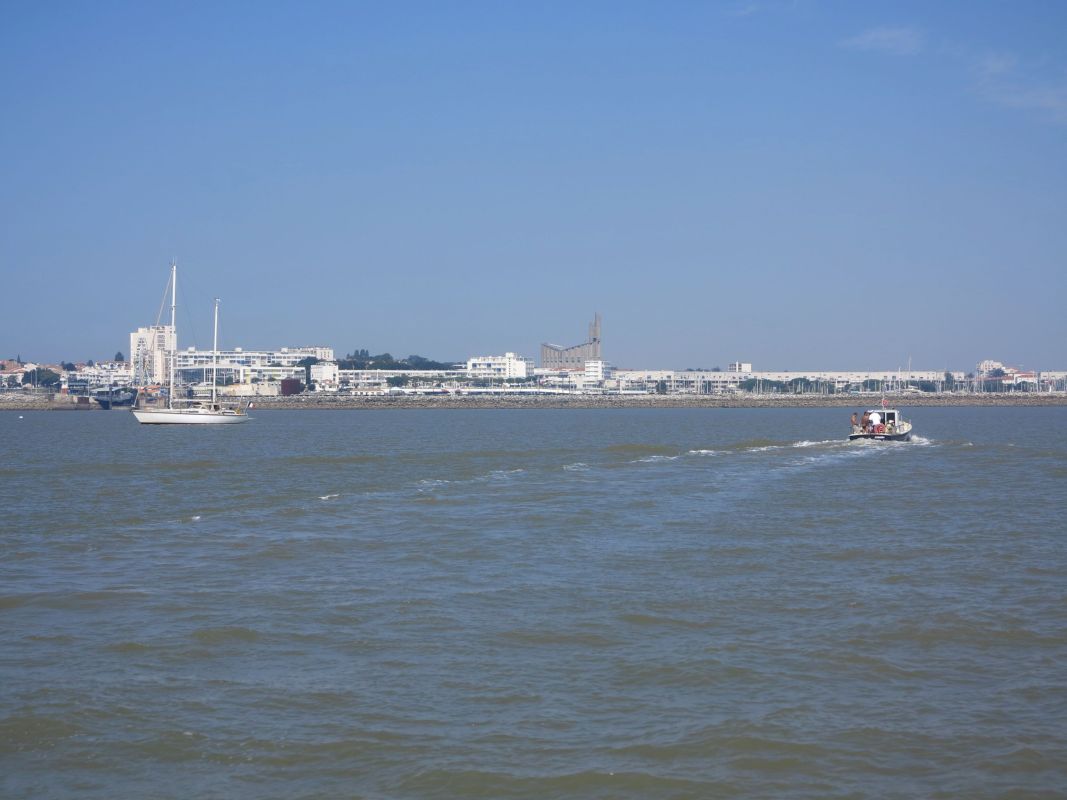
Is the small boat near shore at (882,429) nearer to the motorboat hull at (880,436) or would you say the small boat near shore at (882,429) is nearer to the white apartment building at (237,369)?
the motorboat hull at (880,436)

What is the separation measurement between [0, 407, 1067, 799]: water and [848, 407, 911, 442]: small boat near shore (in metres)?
25.4

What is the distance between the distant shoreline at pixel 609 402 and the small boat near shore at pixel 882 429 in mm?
91209

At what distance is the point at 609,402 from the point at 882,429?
98.1m

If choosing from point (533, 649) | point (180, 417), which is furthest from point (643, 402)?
point (533, 649)

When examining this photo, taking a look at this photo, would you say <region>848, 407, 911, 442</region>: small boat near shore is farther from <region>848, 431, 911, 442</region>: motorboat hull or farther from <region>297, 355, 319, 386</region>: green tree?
<region>297, 355, 319, 386</region>: green tree

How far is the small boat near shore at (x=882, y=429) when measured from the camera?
49375mm

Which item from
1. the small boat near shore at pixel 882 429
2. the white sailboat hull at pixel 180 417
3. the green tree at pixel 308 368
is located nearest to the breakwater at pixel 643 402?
the green tree at pixel 308 368

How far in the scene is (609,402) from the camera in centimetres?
14775

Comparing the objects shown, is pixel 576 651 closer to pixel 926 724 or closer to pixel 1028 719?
pixel 926 724

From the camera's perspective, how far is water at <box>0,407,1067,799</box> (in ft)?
25.7

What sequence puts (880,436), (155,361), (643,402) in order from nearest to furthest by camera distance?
(880,436) < (155,361) < (643,402)

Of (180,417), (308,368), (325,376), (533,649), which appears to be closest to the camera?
(533,649)

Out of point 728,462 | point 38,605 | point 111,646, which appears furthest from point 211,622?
point 728,462

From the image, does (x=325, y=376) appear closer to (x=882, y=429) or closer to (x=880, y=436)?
(x=882, y=429)
